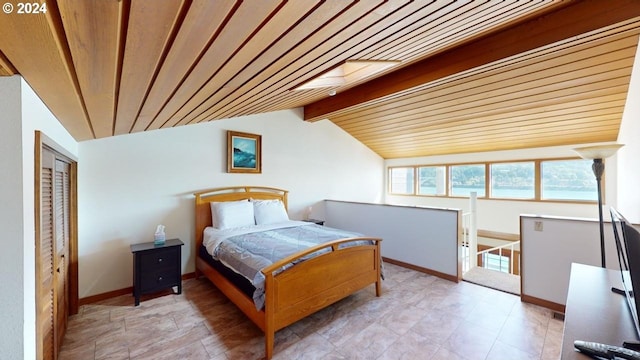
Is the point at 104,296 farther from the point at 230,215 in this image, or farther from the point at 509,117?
the point at 509,117

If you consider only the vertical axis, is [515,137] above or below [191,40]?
above

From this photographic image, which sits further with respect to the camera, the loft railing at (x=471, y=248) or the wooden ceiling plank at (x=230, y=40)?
the loft railing at (x=471, y=248)

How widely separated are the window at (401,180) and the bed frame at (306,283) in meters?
4.03

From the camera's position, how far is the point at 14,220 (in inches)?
41.7

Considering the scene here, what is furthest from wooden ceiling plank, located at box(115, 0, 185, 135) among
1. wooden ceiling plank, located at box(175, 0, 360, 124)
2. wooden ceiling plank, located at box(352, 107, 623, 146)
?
wooden ceiling plank, located at box(352, 107, 623, 146)

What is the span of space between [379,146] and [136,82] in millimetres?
5494

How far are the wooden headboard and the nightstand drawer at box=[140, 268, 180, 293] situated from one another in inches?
23.5

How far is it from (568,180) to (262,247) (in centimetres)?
534

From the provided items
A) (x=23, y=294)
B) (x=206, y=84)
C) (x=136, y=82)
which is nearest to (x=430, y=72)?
(x=206, y=84)

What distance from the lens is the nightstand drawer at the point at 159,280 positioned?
2867 millimetres

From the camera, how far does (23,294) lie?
1.08 meters

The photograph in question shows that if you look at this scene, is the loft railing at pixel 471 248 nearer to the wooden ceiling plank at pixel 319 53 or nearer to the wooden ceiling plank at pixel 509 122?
the wooden ceiling plank at pixel 509 122

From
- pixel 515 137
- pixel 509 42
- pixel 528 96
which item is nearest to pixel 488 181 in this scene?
pixel 515 137

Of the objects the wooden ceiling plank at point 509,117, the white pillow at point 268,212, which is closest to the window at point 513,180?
the wooden ceiling plank at point 509,117
